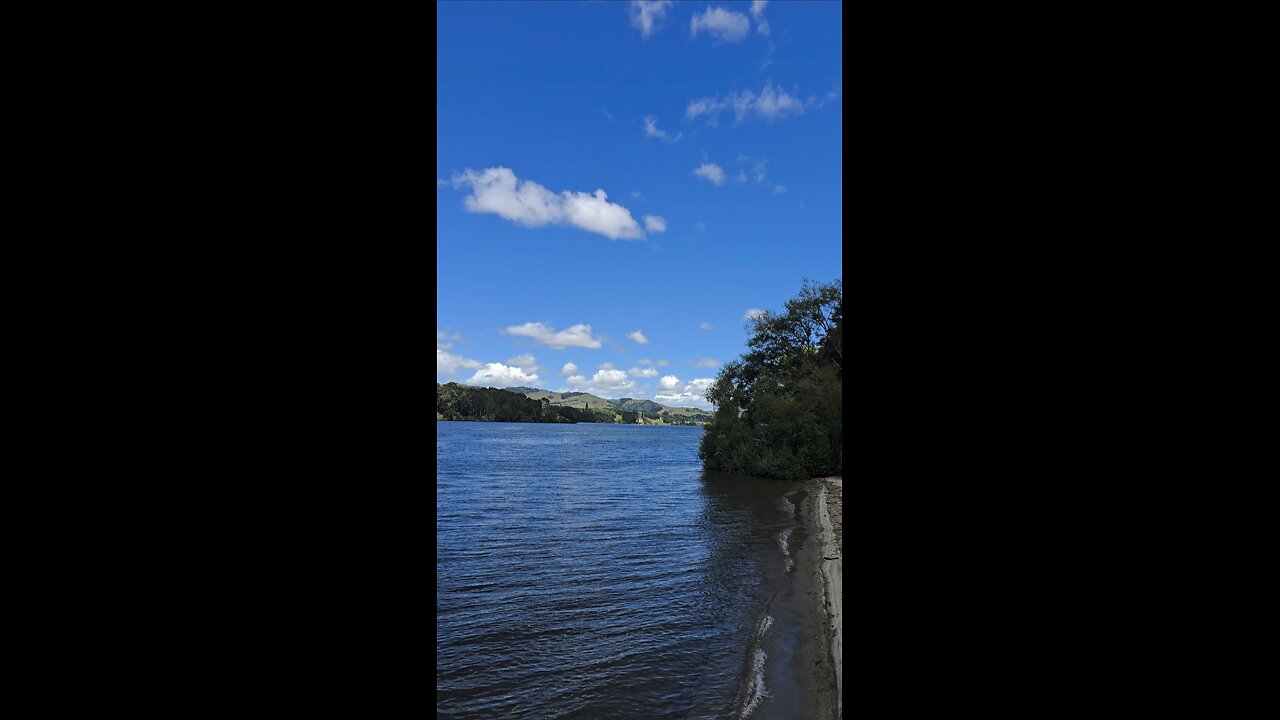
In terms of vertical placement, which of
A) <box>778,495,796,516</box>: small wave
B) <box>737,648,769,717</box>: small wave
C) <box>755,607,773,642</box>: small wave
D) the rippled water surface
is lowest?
<box>778,495,796,516</box>: small wave

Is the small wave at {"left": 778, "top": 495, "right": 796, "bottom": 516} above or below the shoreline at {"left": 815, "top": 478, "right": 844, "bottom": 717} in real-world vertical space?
below

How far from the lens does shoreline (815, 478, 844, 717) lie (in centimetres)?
517

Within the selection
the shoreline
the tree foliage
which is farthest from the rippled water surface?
the tree foliage

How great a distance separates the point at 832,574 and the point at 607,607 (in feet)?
10.8

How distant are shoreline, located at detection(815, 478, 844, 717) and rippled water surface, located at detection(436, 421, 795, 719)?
68cm

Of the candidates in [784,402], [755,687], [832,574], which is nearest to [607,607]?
[755,687]

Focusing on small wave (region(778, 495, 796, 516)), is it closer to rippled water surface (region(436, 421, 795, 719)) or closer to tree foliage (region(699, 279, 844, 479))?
rippled water surface (region(436, 421, 795, 719))

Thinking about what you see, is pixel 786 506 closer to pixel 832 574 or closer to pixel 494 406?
pixel 832 574

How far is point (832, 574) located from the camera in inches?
333
